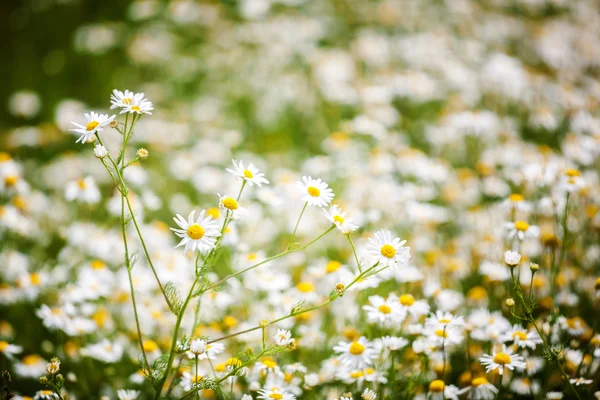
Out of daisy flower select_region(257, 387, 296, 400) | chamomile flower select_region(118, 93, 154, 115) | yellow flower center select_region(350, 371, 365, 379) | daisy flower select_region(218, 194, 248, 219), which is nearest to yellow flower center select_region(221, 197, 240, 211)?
daisy flower select_region(218, 194, 248, 219)

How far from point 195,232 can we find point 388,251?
665mm

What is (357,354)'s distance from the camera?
1.87 meters

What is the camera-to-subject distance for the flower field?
192 centimetres

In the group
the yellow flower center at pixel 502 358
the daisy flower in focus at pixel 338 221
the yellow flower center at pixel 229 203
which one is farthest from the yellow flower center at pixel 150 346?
the yellow flower center at pixel 502 358

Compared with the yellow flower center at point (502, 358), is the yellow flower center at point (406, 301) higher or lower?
higher

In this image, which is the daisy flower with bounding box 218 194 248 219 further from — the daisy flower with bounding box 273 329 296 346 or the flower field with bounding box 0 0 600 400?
the daisy flower with bounding box 273 329 296 346

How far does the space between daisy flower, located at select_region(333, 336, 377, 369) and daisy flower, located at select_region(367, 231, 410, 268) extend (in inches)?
15.1

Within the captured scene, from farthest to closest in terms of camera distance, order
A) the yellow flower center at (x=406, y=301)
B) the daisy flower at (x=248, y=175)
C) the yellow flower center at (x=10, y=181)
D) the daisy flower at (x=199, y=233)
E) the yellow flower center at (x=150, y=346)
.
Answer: the yellow flower center at (x=10, y=181) < the yellow flower center at (x=150, y=346) < the yellow flower center at (x=406, y=301) < the daisy flower at (x=248, y=175) < the daisy flower at (x=199, y=233)

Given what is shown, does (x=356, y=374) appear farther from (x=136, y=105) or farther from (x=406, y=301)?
(x=136, y=105)

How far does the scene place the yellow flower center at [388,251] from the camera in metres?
1.70

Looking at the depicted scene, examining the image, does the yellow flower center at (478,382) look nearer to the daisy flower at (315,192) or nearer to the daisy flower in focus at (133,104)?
the daisy flower at (315,192)

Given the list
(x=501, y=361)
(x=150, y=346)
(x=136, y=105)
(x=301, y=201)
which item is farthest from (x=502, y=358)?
(x=301, y=201)

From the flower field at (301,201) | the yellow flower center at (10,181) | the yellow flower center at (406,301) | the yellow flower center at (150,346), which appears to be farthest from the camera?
the yellow flower center at (10,181)

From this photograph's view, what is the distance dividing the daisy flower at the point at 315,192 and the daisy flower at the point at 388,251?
0.24m
